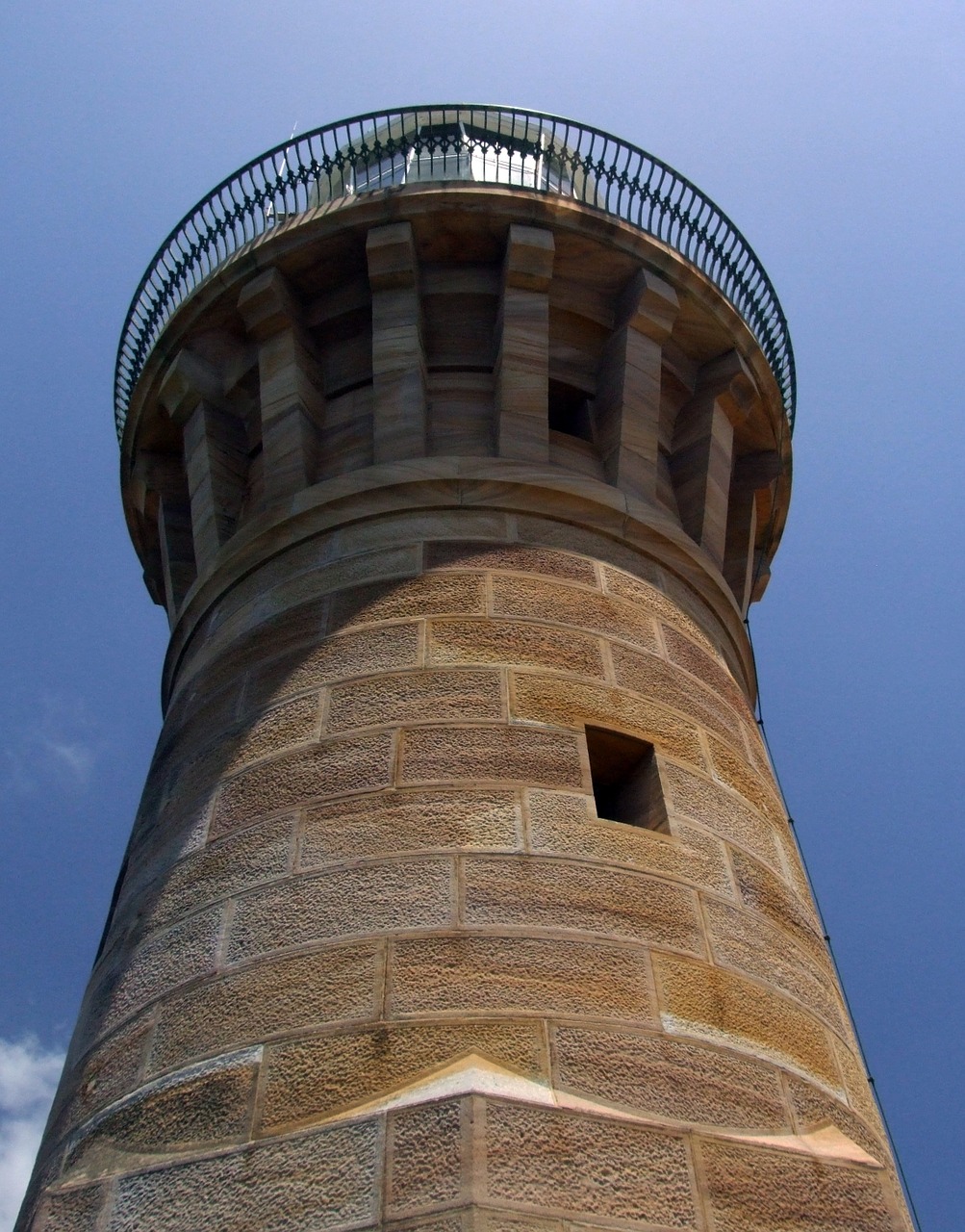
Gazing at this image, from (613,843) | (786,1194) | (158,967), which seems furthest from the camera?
(613,843)

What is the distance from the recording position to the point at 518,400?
28.5 ft

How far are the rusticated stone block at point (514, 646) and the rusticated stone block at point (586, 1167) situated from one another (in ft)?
8.79

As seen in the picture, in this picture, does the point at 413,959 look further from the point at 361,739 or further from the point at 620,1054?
the point at 361,739

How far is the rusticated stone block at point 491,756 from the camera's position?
18.8 feet

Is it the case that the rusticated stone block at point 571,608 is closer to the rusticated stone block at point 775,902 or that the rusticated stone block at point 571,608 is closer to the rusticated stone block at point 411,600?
the rusticated stone block at point 411,600

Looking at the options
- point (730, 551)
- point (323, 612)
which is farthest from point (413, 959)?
point (730, 551)

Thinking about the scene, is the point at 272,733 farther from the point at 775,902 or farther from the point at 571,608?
the point at 775,902

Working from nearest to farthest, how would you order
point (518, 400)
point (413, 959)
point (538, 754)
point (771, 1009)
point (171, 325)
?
point (413, 959) < point (771, 1009) < point (538, 754) < point (518, 400) < point (171, 325)

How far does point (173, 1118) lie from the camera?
4578 millimetres

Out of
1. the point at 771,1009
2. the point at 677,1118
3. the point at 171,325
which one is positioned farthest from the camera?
the point at 171,325

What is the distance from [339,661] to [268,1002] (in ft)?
6.98

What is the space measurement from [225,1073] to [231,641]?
3259 millimetres

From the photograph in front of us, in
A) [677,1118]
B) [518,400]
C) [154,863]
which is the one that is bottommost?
[677,1118]

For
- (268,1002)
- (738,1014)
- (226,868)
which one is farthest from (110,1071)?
(738,1014)
